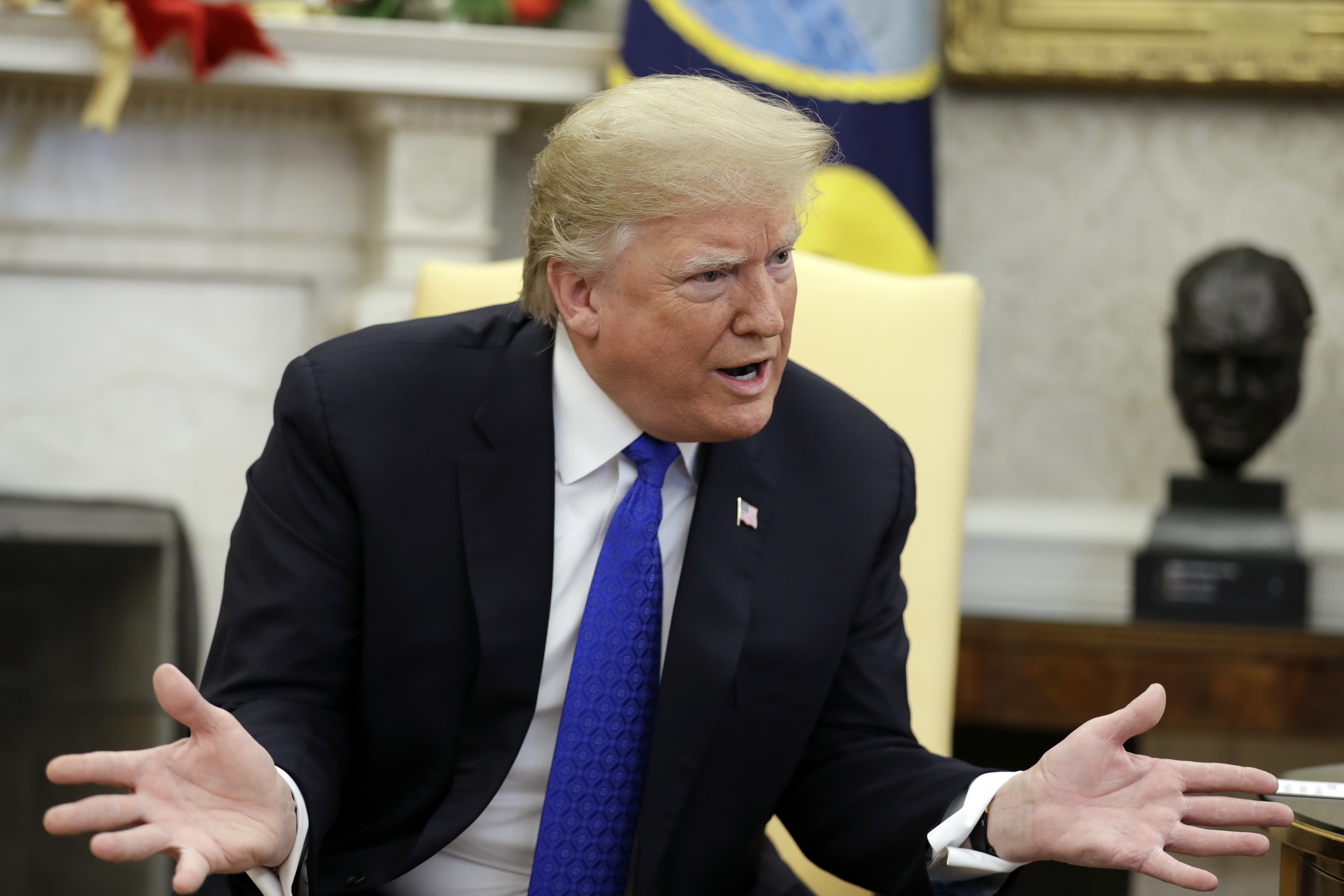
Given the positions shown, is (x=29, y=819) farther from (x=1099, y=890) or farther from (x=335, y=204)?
(x=1099, y=890)

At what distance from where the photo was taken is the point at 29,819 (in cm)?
273

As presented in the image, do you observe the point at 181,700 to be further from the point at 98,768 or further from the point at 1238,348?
the point at 1238,348

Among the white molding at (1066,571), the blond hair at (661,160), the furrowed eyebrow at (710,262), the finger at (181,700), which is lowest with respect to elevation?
the white molding at (1066,571)

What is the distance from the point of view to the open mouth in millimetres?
1145

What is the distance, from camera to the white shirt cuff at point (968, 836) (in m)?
1.08

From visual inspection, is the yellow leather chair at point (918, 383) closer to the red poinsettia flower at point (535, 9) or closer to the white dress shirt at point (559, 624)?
the white dress shirt at point (559, 624)

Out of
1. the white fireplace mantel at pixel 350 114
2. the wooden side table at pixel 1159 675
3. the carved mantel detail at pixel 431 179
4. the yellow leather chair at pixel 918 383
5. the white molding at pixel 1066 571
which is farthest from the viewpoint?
the carved mantel detail at pixel 431 179

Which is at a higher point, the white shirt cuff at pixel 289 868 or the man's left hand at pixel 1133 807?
the man's left hand at pixel 1133 807

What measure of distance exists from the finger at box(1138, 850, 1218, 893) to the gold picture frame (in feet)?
6.71

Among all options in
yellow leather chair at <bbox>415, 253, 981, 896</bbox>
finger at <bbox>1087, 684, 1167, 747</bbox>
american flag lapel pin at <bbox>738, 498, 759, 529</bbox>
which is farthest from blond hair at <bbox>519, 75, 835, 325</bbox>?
finger at <bbox>1087, 684, 1167, 747</bbox>

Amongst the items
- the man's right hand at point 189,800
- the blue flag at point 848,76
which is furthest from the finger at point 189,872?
the blue flag at point 848,76

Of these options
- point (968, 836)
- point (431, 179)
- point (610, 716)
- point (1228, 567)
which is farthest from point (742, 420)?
point (431, 179)

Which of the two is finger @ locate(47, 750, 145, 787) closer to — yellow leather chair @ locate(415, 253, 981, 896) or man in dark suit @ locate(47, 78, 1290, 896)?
man in dark suit @ locate(47, 78, 1290, 896)

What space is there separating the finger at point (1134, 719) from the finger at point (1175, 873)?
84 mm
